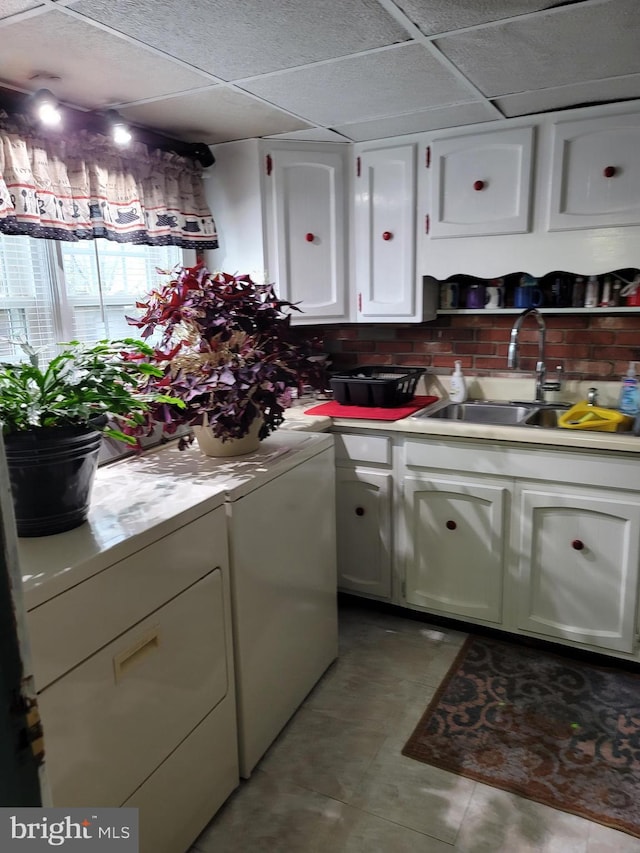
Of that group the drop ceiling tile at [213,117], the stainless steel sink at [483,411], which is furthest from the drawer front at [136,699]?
the drop ceiling tile at [213,117]

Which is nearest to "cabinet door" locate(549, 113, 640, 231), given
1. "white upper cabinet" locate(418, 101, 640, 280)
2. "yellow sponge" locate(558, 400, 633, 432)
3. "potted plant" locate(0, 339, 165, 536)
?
"white upper cabinet" locate(418, 101, 640, 280)

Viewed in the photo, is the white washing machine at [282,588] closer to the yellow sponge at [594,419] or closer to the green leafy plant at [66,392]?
the green leafy plant at [66,392]

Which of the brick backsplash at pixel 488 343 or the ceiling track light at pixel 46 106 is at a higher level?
the ceiling track light at pixel 46 106

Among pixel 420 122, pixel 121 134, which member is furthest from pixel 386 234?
pixel 121 134

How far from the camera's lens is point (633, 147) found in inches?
88.0

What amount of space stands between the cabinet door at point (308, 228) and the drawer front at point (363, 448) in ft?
1.94

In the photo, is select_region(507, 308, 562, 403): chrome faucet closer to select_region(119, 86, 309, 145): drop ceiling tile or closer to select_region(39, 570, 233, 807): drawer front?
select_region(119, 86, 309, 145): drop ceiling tile

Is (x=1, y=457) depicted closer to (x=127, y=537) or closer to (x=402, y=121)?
(x=127, y=537)

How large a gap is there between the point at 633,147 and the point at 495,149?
50 centimetres

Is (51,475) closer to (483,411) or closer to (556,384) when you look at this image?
(483,411)

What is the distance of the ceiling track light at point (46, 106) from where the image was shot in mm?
1936

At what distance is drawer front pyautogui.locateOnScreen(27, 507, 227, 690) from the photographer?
1.20 meters

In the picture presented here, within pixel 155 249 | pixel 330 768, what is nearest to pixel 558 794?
pixel 330 768

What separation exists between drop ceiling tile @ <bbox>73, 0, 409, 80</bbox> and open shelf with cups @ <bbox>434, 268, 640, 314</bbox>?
1.28 metres
